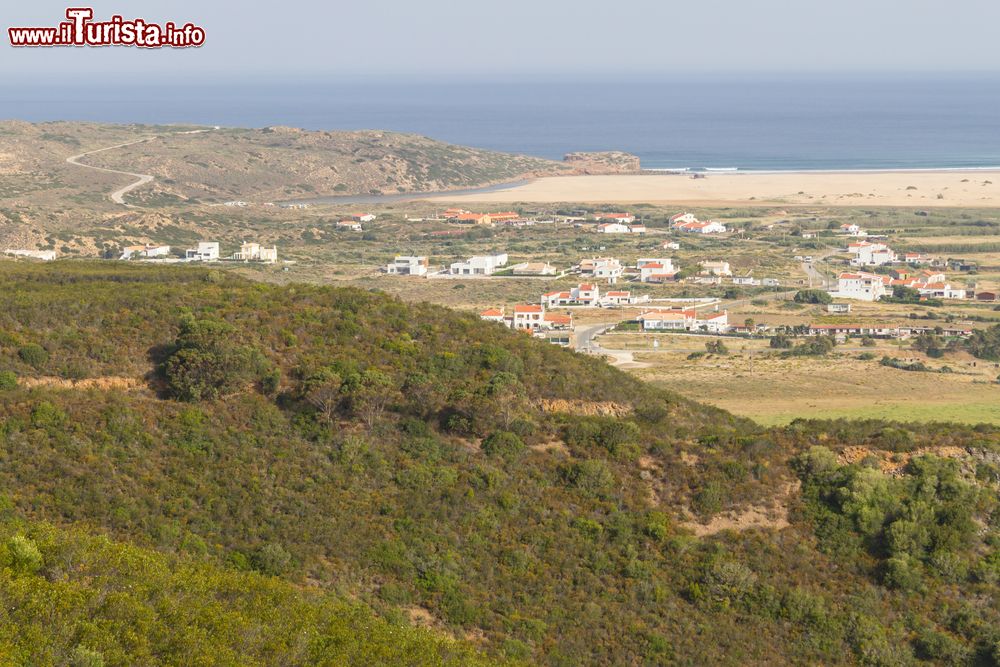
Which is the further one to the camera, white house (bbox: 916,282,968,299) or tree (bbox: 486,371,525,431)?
white house (bbox: 916,282,968,299)

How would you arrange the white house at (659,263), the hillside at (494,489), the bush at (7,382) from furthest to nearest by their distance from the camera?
the white house at (659,263) → the bush at (7,382) → the hillside at (494,489)

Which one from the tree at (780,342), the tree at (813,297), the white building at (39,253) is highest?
the tree at (813,297)

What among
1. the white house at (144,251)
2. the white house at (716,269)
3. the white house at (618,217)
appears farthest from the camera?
the white house at (618,217)

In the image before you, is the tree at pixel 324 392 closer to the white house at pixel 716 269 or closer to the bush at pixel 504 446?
the bush at pixel 504 446

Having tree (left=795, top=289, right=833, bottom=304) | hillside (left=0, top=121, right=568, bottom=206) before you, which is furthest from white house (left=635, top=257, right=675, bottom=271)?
hillside (left=0, top=121, right=568, bottom=206)

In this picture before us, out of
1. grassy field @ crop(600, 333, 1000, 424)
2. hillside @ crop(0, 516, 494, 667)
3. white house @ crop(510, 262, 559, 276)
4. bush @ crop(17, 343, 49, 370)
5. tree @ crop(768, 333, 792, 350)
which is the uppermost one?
bush @ crop(17, 343, 49, 370)

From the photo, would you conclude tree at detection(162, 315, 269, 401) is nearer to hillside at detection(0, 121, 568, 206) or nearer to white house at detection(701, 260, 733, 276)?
white house at detection(701, 260, 733, 276)

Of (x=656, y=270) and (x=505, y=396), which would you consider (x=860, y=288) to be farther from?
(x=505, y=396)

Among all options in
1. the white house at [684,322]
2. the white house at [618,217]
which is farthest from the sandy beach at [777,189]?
the white house at [684,322]
